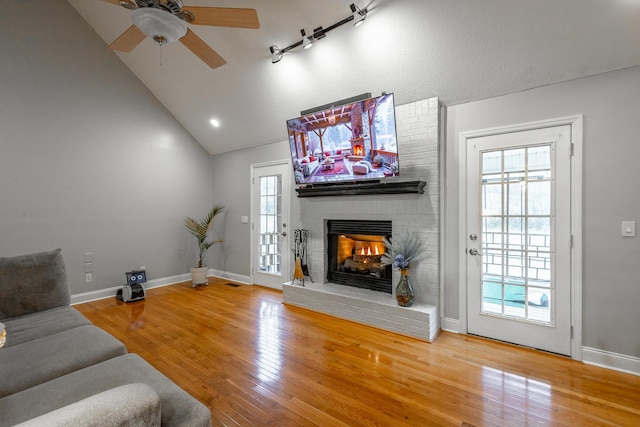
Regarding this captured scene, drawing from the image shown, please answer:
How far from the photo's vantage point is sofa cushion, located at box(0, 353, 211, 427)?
3.84 ft

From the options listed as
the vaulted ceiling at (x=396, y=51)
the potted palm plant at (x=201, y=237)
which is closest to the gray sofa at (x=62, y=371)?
the potted palm plant at (x=201, y=237)

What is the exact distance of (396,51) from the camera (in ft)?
9.60

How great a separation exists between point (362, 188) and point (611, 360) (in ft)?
8.78

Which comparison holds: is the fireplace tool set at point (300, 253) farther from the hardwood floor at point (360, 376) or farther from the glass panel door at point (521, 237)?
the glass panel door at point (521, 237)

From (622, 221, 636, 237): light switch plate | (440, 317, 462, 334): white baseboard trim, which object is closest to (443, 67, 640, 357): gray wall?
(622, 221, 636, 237): light switch plate

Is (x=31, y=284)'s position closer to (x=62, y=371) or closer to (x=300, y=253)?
(x=62, y=371)

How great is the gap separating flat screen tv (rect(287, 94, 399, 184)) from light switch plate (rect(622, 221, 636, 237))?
1.89m

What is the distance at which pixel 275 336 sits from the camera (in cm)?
305

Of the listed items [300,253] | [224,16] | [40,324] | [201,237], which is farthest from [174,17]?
[201,237]

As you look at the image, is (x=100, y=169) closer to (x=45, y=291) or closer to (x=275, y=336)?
(x=45, y=291)

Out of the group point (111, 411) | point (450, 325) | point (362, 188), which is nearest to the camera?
Answer: point (111, 411)

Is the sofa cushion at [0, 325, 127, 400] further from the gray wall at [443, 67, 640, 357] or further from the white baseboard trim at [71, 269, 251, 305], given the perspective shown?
the gray wall at [443, 67, 640, 357]

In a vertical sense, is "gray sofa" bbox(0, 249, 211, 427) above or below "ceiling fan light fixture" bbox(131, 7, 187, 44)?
below

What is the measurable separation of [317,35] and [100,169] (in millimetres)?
3719
